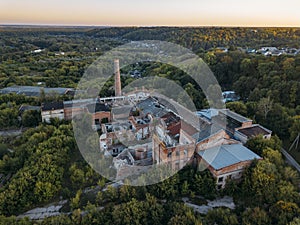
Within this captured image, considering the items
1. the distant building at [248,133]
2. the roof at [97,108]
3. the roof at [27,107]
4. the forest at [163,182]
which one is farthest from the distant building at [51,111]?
the distant building at [248,133]

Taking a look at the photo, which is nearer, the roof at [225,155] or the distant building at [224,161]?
the distant building at [224,161]

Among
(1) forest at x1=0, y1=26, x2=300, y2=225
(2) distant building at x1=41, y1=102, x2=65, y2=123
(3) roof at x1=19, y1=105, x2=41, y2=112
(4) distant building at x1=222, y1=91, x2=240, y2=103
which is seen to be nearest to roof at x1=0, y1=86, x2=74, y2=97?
(1) forest at x1=0, y1=26, x2=300, y2=225

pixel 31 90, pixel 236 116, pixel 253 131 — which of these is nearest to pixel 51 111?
pixel 31 90

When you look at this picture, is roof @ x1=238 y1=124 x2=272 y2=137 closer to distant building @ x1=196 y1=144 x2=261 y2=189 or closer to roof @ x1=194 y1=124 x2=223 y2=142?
distant building @ x1=196 y1=144 x2=261 y2=189

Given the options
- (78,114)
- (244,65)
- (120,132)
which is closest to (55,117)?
(78,114)

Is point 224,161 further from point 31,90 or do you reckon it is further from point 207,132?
point 31,90

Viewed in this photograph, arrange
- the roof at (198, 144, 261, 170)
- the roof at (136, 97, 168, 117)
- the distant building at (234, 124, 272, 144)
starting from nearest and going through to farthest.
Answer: the roof at (198, 144, 261, 170) → the distant building at (234, 124, 272, 144) → the roof at (136, 97, 168, 117)

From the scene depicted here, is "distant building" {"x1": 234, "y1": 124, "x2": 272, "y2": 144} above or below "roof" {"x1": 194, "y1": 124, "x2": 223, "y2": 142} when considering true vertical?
below

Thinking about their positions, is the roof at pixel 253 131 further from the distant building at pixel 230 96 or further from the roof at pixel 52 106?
the roof at pixel 52 106
